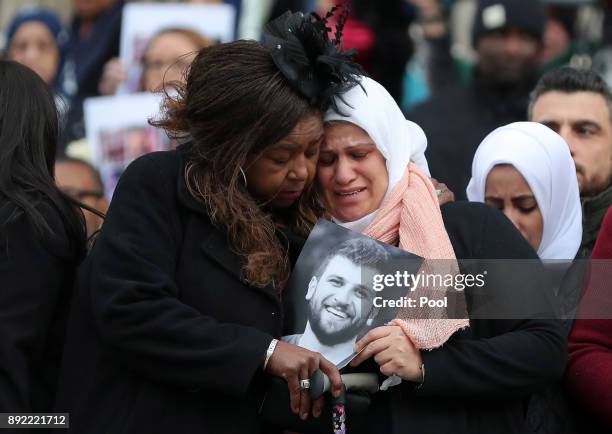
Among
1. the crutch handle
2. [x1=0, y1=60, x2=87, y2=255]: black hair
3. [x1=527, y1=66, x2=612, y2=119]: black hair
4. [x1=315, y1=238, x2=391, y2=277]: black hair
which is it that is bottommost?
the crutch handle

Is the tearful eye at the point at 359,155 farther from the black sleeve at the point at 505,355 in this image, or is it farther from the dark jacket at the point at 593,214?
the dark jacket at the point at 593,214

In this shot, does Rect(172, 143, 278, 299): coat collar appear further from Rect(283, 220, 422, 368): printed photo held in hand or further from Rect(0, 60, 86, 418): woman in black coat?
Rect(0, 60, 86, 418): woman in black coat

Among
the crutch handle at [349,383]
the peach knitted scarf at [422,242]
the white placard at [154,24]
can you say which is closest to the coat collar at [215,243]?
the crutch handle at [349,383]

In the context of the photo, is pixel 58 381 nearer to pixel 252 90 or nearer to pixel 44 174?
pixel 44 174

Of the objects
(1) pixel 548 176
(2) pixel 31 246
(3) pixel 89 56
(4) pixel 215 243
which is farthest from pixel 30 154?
(3) pixel 89 56

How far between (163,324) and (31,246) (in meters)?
0.51

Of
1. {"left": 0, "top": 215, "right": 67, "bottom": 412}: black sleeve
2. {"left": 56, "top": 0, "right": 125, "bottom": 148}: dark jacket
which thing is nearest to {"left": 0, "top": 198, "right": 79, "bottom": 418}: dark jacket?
{"left": 0, "top": 215, "right": 67, "bottom": 412}: black sleeve

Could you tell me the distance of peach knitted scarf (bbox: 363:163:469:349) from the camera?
11.0ft

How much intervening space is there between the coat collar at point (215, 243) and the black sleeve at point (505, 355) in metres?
0.51

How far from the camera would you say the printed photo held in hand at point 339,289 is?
338cm

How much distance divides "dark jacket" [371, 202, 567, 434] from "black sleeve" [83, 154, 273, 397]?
0.45 metres

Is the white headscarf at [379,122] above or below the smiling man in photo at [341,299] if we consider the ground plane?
above

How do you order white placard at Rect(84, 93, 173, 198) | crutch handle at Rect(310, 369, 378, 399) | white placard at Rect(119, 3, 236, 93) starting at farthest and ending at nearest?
white placard at Rect(119, 3, 236, 93) < white placard at Rect(84, 93, 173, 198) < crutch handle at Rect(310, 369, 378, 399)

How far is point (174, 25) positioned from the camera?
22.4 feet
